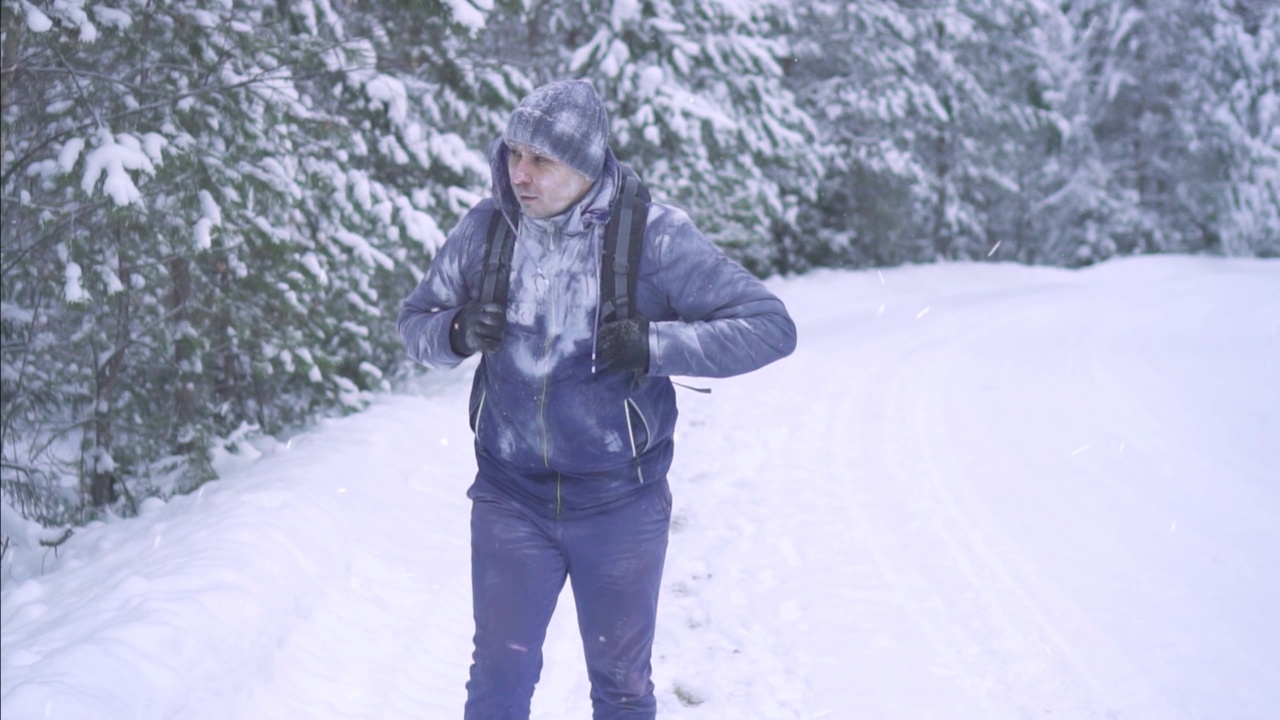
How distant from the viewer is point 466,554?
219 inches

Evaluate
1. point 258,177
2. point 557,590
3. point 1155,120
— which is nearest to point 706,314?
point 557,590

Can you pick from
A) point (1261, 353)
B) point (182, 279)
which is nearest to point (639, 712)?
point (182, 279)

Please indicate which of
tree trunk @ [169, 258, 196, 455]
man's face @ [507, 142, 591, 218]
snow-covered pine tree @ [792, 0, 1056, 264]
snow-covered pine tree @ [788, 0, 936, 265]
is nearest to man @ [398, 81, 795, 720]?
man's face @ [507, 142, 591, 218]

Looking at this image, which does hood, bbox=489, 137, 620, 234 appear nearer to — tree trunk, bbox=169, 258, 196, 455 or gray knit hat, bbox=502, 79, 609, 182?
gray knit hat, bbox=502, 79, 609, 182

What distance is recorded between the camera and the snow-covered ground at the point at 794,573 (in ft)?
12.6

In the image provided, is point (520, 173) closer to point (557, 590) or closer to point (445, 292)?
point (445, 292)

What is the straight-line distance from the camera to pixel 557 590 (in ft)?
8.84

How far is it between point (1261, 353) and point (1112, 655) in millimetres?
8229

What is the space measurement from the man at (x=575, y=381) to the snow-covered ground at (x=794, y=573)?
136cm

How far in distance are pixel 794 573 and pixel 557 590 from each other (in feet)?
9.14

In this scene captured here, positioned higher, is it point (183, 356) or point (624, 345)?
point (624, 345)

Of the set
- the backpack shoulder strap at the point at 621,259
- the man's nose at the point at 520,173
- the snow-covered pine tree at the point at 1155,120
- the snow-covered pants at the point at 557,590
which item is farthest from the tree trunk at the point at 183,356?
the snow-covered pine tree at the point at 1155,120

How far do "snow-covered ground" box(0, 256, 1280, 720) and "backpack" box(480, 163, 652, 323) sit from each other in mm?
2024

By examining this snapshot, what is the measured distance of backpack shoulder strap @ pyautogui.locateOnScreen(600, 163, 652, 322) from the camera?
2.51 meters
